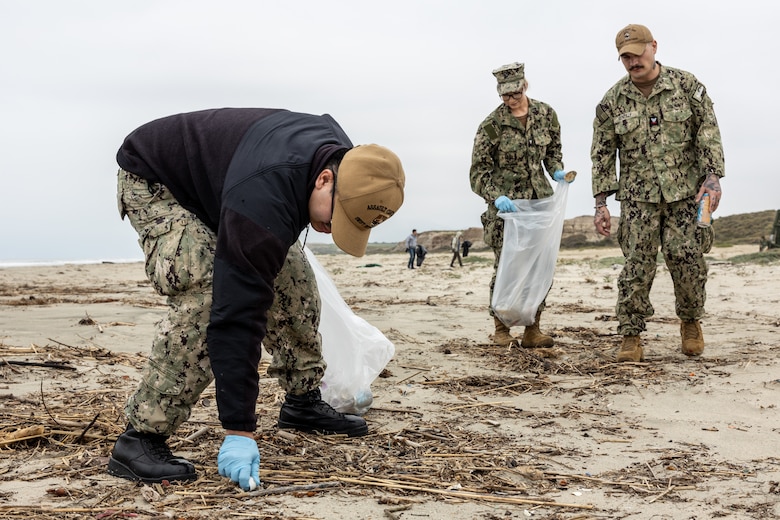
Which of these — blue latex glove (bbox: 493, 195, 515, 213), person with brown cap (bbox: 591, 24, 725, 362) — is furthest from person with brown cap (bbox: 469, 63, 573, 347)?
person with brown cap (bbox: 591, 24, 725, 362)

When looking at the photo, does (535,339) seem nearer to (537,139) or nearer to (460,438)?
(537,139)

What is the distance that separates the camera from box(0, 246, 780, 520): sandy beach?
87.8 inches

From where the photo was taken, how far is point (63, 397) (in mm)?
3516

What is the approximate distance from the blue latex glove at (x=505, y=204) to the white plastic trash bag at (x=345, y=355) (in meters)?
2.07

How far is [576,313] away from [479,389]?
12.3 feet

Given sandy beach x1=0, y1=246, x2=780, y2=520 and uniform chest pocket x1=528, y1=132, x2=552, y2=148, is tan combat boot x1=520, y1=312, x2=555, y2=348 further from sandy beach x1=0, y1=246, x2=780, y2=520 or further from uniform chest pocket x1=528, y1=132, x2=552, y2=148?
uniform chest pocket x1=528, y1=132, x2=552, y2=148

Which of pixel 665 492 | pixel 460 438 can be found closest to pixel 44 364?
pixel 460 438

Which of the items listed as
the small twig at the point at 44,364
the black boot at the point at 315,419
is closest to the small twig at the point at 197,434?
the black boot at the point at 315,419

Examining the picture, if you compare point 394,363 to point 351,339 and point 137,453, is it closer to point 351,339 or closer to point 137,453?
point 351,339

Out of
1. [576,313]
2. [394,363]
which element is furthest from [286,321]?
[576,313]

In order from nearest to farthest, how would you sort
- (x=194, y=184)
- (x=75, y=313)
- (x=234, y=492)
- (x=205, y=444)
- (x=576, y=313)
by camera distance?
(x=234, y=492), (x=194, y=184), (x=205, y=444), (x=75, y=313), (x=576, y=313)

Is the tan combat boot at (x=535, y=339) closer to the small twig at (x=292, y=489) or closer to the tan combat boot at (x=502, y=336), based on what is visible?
the tan combat boot at (x=502, y=336)

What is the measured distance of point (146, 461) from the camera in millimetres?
2410

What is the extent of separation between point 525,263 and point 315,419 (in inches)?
99.4
